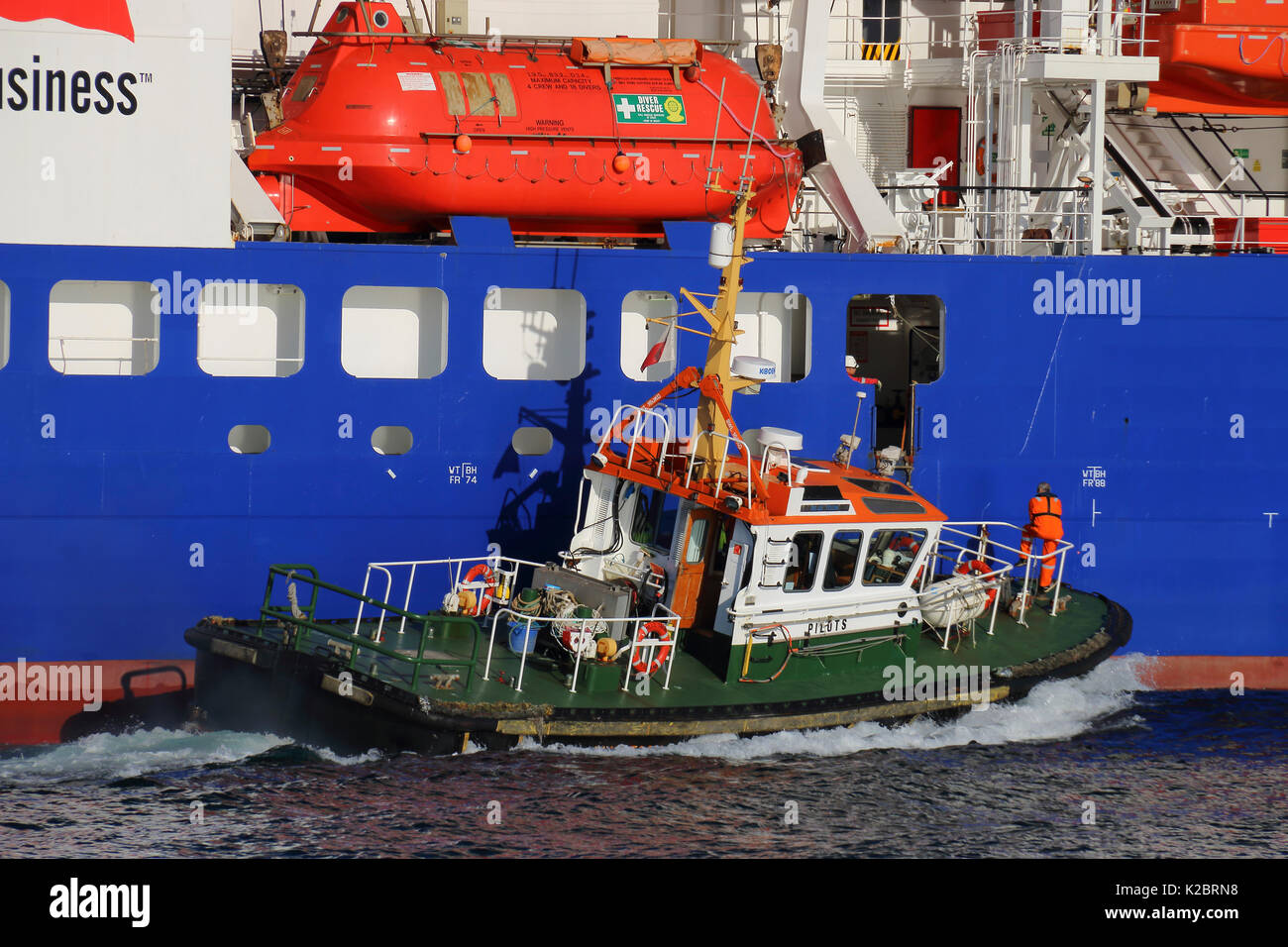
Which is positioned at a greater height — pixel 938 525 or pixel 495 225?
pixel 495 225

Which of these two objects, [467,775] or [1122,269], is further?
[1122,269]

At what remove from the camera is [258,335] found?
13609 mm

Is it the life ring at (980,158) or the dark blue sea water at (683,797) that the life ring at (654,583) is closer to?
the dark blue sea water at (683,797)

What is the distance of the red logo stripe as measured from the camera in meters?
12.5

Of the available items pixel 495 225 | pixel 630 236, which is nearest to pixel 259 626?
pixel 495 225

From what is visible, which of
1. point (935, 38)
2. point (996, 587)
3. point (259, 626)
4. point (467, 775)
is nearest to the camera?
point (467, 775)

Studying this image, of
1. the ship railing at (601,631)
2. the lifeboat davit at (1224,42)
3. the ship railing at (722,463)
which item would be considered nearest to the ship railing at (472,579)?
the ship railing at (601,631)

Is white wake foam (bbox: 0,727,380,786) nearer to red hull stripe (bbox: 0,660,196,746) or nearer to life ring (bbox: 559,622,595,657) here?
red hull stripe (bbox: 0,660,196,746)

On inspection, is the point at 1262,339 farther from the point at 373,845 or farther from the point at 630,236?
the point at 373,845

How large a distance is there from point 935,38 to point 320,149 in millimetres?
8400

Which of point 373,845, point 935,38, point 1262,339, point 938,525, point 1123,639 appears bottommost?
point 373,845

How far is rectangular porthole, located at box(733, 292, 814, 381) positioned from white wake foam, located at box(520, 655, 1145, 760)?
4100 mm

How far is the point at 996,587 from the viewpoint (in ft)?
41.9

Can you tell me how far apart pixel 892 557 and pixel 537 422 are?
3.69 metres
